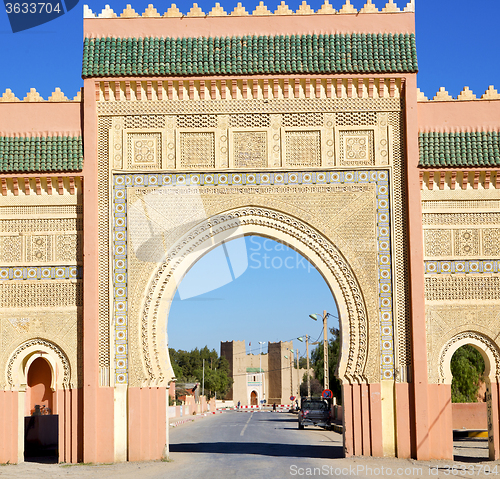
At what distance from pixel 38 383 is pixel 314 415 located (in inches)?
442

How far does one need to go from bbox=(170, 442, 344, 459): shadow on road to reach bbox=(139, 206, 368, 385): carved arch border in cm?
196

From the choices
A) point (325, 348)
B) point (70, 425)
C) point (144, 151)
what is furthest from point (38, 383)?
point (325, 348)

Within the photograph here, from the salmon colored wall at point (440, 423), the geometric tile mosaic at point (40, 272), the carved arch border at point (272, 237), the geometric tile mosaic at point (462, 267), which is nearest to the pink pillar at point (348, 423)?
the carved arch border at point (272, 237)

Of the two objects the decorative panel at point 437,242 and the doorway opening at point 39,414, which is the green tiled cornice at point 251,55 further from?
the doorway opening at point 39,414

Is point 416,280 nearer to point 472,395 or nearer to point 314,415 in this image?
point 314,415

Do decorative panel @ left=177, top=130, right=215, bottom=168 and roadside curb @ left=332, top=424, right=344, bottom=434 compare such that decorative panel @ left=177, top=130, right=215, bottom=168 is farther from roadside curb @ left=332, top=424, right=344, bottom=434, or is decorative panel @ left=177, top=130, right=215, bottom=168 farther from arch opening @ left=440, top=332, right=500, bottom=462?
roadside curb @ left=332, top=424, right=344, bottom=434

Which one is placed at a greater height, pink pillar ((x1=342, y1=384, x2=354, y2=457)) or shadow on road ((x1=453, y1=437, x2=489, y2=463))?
pink pillar ((x1=342, y1=384, x2=354, y2=457))

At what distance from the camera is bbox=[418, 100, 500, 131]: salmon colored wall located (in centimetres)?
1182

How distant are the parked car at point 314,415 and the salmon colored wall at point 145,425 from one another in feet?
47.2

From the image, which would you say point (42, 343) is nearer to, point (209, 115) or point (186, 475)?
point (186, 475)

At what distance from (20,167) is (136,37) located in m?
2.91

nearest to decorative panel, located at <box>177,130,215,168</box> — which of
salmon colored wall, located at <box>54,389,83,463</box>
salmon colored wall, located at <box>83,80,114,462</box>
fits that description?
salmon colored wall, located at <box>83,80,114,462</box>

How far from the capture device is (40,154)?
38.8ft

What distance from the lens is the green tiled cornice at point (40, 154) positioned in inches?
460
